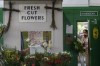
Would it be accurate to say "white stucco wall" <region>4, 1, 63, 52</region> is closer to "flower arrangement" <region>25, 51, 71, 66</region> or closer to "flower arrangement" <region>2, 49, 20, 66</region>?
"flower arrangement" <region>2, 49, 20, 66</region>

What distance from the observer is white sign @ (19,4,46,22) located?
9.58 metres

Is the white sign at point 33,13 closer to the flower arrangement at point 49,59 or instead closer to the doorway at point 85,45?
the flower arrangement at point 49,59

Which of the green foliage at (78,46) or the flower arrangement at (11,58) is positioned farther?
the green foliage at (78,46)

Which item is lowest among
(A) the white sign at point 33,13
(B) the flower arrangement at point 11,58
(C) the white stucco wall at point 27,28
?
(B) the flower arrangement at point 11,58

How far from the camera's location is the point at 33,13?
9586 millimetres

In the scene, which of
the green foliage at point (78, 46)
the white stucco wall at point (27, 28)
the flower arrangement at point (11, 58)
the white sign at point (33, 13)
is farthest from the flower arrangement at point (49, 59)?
the green foliage at point (78, 46)

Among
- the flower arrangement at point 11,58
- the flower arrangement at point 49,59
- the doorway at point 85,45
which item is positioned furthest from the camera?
the doorway at point 85,45

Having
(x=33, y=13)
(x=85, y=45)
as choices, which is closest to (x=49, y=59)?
(x=33, y=13)

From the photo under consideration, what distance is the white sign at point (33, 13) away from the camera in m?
9.58

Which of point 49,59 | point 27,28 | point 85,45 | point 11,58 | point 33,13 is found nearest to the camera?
point 49,59

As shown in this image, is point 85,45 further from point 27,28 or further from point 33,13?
point 33,13

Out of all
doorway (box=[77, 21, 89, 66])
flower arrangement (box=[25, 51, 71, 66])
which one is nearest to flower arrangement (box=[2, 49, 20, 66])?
flower arrangement (box=[25, 51, 71, 66])

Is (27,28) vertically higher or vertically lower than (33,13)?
lower

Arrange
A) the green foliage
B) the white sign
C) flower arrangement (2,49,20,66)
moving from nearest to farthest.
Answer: flower arrangement (2,49,20,66) → the white sign → the green foliage
